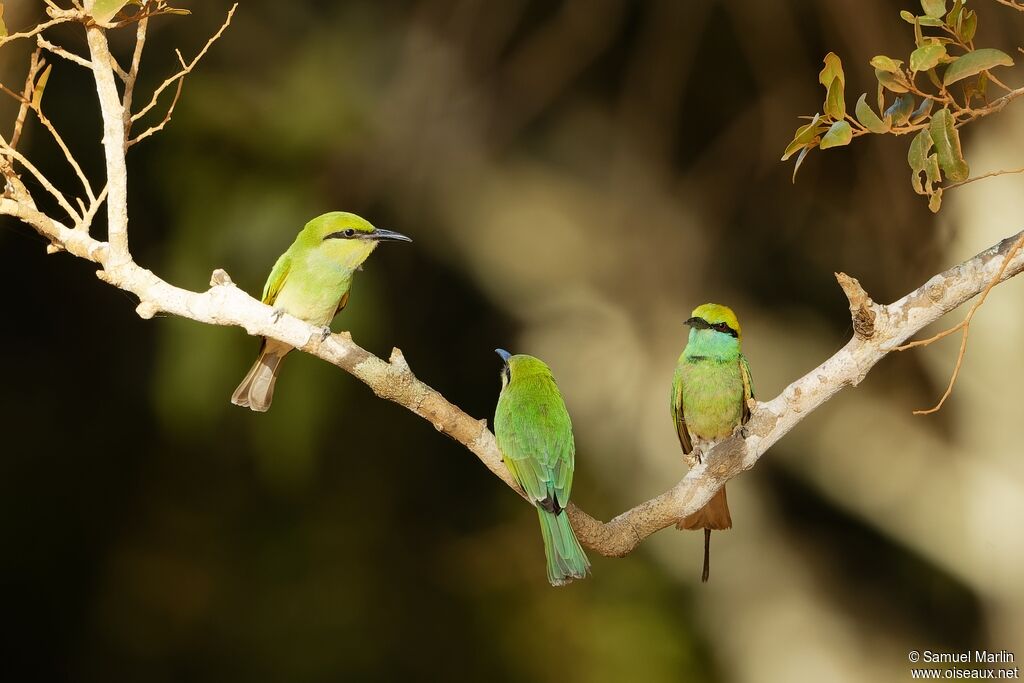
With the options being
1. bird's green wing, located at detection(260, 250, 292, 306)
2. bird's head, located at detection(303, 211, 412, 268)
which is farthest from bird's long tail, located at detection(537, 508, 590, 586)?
bird's green wing, located at detection(260, 250, 292, 306)

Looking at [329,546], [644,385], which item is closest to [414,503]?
[329,546]

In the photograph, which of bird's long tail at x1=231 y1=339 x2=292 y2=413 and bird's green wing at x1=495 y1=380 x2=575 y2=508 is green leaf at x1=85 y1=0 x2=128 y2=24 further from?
bird's green wing at x1=495 y1=380 x2=575 y2=508

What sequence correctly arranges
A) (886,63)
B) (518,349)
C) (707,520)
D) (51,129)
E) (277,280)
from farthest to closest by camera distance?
1. (518,349)
2. (277,280)
3. (707,520)
4. (886,63)
5. (51,129)

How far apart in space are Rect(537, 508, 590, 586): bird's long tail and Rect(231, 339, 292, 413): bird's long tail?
0.49 metres

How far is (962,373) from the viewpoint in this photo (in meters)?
3.54

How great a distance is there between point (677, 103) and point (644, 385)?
1142 millimetres

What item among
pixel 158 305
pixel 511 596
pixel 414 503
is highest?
pixel 414 503

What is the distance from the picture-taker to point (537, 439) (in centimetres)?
154

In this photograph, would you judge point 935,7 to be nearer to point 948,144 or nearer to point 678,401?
point 948,144

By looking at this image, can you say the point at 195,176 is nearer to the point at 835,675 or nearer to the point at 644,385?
the point at 644,385

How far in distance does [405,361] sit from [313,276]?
40cm

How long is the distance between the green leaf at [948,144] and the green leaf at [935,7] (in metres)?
0.17

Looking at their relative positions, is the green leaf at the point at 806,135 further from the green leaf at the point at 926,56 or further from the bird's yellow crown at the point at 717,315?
the bird's yellow crown at the point at 717,315

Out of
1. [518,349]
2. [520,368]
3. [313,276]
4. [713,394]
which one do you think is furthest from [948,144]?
[518,349]
